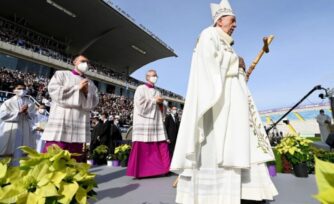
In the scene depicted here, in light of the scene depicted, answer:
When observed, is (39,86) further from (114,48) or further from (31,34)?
(114,48)

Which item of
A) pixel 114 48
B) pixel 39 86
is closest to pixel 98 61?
pixel 114 48

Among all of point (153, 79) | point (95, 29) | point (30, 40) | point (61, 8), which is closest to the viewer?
point (153, 79)

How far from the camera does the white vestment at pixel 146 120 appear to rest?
415cm

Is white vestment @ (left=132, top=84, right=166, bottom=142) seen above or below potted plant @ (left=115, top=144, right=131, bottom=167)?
above

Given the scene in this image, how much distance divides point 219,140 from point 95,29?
30.6 meters

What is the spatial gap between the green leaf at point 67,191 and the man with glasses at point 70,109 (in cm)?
216

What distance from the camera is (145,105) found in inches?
165

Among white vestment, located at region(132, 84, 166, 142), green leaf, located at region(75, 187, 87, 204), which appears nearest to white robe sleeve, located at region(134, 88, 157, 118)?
white vestment, located at region(132, 84, 166, 142)

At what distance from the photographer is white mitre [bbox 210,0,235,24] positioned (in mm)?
2166

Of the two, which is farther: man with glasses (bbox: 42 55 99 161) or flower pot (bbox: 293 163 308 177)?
flower pot (bbox: 293 163 308 177)

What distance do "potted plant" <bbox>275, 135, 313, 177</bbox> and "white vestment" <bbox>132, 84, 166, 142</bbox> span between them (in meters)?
2.24

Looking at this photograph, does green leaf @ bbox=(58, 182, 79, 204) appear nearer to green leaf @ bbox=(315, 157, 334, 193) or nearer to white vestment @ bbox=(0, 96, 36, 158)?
green leaf @ bbox=(315, 157, 334, 193)

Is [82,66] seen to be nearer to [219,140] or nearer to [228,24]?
[228,24]

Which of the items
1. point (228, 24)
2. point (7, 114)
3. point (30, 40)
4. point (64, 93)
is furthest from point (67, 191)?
point (30, 40)
